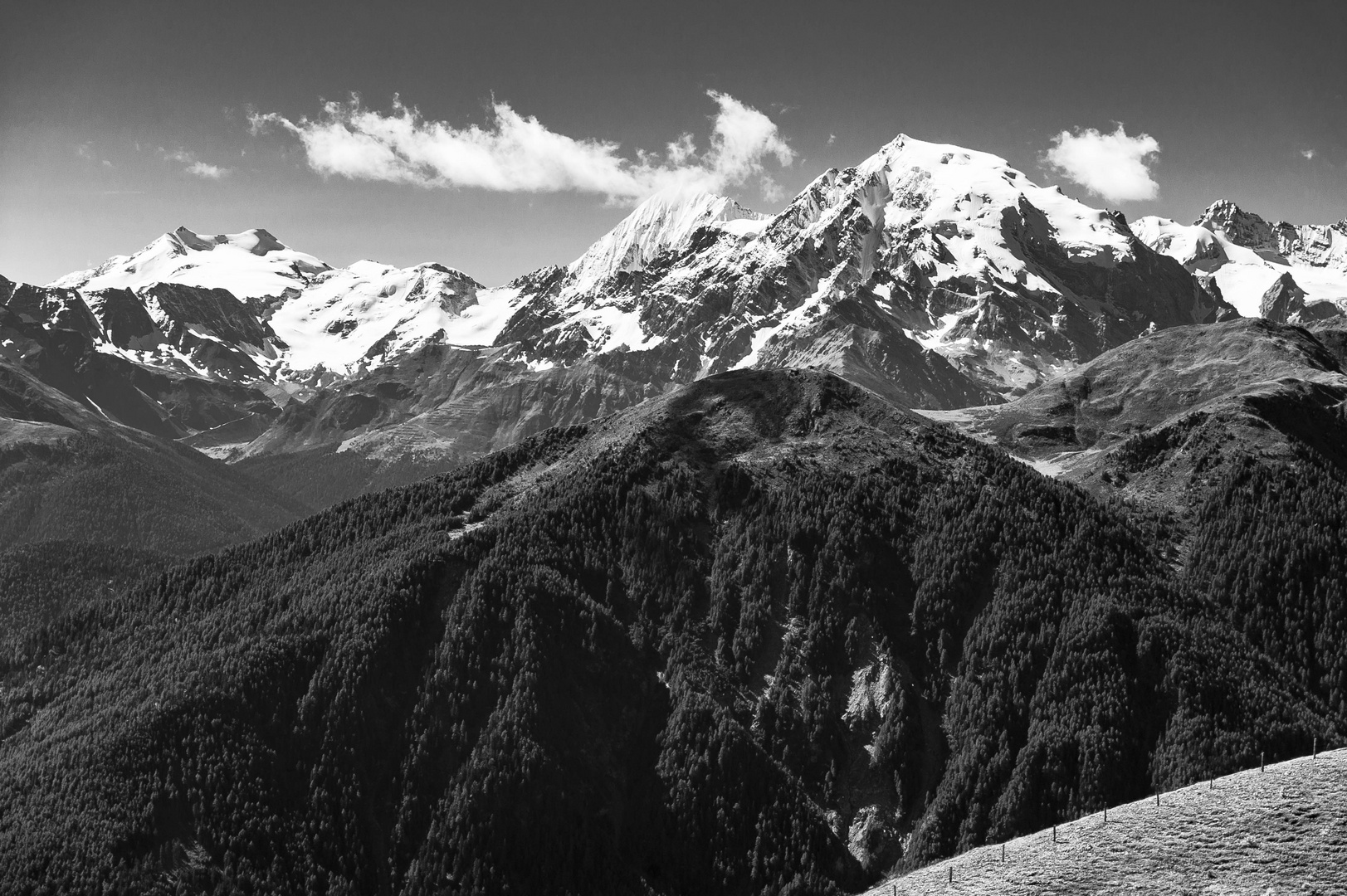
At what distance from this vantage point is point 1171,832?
151m

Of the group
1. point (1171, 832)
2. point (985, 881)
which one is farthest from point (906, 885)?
point (1171, 832)

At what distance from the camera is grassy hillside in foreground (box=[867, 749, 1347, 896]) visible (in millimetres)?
138000

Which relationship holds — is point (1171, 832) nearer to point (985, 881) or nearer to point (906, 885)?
point (985, 881)

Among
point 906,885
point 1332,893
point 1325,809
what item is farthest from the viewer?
point 906,885

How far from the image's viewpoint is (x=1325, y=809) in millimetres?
145000

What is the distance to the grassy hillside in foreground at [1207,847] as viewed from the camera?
13800cm

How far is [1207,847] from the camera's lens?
145750 mm

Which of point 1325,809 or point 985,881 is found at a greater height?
point 1325,809

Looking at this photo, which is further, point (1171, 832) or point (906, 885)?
point (906, 885)

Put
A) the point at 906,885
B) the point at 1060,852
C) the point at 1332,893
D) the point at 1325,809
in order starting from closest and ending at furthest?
1. the point at 1332,893
2. the point at 1325,809
3. the point at 1060,852
4. the point at 906,885

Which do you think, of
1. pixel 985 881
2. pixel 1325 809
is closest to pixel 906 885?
→ pixel 985 881

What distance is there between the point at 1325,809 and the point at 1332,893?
1484 cm

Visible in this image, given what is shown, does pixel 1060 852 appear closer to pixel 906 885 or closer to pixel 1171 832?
pixel 1171 832

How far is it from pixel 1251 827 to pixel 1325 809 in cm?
766
